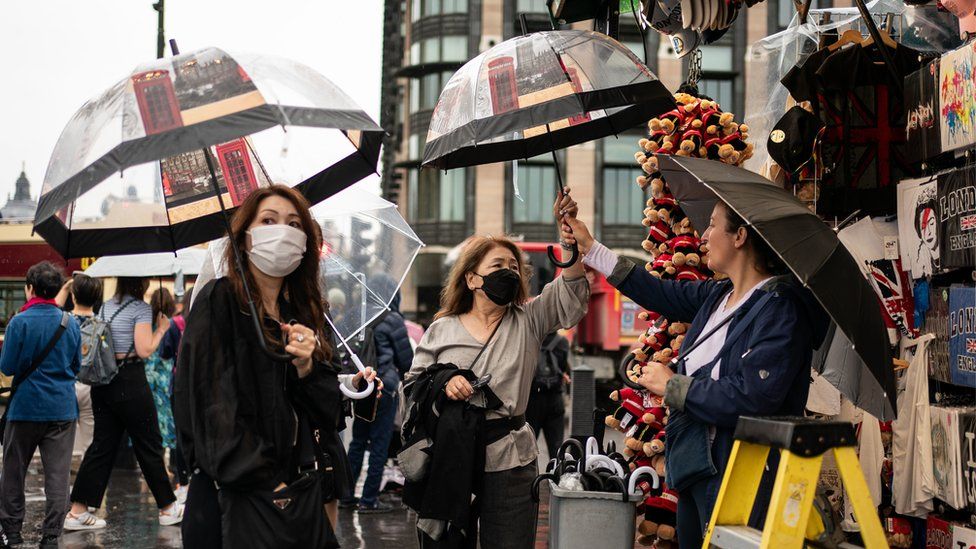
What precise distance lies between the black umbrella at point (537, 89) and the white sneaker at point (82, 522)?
18.2ft

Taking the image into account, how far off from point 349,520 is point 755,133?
4936 millimetres

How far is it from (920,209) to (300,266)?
3142 mm

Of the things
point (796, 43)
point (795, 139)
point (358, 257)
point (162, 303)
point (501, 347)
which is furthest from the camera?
point (162, 303)

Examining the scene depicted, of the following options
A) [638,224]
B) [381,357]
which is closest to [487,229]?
[638,224]

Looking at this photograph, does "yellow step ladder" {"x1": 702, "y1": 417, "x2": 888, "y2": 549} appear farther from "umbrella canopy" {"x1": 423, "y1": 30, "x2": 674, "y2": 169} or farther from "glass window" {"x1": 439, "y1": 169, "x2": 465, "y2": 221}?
"glass window" {"x1": 439, "y1": 169, "x2": 465, "y2": 221}

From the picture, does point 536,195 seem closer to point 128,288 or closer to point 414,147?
point 414,147

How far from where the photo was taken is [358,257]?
6273mm

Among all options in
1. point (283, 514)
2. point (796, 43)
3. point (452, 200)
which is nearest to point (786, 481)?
point (283, 514)

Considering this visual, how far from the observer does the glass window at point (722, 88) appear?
140ft

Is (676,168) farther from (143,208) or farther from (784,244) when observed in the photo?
(143,208)

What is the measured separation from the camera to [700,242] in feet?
18.0

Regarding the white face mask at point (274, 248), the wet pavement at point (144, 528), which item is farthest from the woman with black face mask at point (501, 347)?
the wet pavement at point (144, 528)

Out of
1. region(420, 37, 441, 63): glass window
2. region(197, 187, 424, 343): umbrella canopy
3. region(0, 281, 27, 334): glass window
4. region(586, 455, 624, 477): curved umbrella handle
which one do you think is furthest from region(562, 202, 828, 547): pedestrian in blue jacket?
region(420, 37, 441, 63): glass window

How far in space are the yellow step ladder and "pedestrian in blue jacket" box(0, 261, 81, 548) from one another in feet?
19.3
